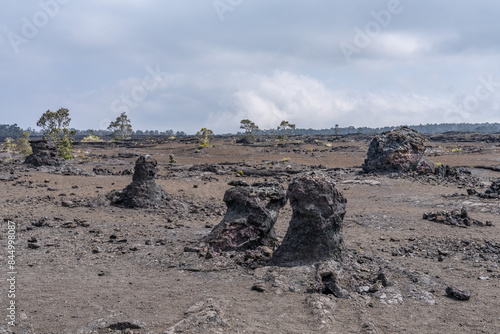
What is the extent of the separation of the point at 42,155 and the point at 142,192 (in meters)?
14.7

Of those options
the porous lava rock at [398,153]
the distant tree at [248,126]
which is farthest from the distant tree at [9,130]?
the porous lava rock at [398,153]

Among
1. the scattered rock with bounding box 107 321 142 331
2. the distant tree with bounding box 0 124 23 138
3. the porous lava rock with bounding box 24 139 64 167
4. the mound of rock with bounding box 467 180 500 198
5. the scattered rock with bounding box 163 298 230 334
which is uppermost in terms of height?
the distant tree with bounding box 0 124 23 138

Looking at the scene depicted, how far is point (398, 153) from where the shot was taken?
2300 cm

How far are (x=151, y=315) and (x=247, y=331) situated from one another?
1423 millimetres

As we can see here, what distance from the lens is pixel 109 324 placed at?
538cm

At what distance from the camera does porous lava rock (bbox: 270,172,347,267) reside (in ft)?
24.5

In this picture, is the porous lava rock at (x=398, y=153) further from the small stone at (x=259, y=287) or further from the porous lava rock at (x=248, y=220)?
the small stone at (x=259, y=287)

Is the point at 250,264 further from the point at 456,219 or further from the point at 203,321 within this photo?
the point at 456,219

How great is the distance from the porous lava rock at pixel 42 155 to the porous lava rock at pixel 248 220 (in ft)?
65.6

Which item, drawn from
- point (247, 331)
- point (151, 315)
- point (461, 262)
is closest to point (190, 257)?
point (151, 315)

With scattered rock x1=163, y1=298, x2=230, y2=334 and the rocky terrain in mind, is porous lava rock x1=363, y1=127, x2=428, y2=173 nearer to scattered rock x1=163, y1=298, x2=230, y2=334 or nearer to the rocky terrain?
the rocky terrain

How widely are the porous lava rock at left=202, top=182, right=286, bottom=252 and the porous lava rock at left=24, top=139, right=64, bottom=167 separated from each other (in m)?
20.0

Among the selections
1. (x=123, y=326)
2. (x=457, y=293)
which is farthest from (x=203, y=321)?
(x=457, y=293)

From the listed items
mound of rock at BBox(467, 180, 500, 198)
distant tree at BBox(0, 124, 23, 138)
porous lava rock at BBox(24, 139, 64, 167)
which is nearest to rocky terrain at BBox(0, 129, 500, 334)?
mound of rock at BBox(467, 180, 500, 198)
